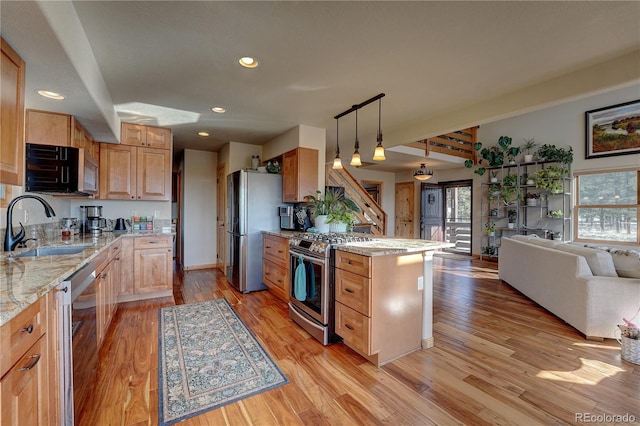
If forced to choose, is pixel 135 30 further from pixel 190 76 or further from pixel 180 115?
pixel 180 115

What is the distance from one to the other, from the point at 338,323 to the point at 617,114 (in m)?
6.71

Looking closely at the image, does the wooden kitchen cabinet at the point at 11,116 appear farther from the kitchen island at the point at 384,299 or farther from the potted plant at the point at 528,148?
the potted plant at the point at 528,148

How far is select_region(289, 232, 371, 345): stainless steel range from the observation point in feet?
8.32

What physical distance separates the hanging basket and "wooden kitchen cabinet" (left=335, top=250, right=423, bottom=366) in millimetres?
1619

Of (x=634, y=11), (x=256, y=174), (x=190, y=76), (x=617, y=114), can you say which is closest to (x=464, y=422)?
(x=634, y=11)

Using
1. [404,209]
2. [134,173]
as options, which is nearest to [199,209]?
[134,173]

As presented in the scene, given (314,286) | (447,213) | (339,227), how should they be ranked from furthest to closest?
(447,213) < (339,227) < (314,286)

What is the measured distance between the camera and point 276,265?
3.82 meters

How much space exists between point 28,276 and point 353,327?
2021mm

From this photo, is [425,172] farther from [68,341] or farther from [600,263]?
[68,341]

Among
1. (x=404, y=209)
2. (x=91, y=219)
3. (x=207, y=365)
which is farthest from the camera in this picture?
(x=404, y=209)

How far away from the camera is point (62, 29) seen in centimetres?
158

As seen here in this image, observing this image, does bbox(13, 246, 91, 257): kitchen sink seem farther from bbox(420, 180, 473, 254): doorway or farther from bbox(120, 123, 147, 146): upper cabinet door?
bbox(420, 180, 473, 254): doorway

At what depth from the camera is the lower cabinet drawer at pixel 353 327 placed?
218 cm
